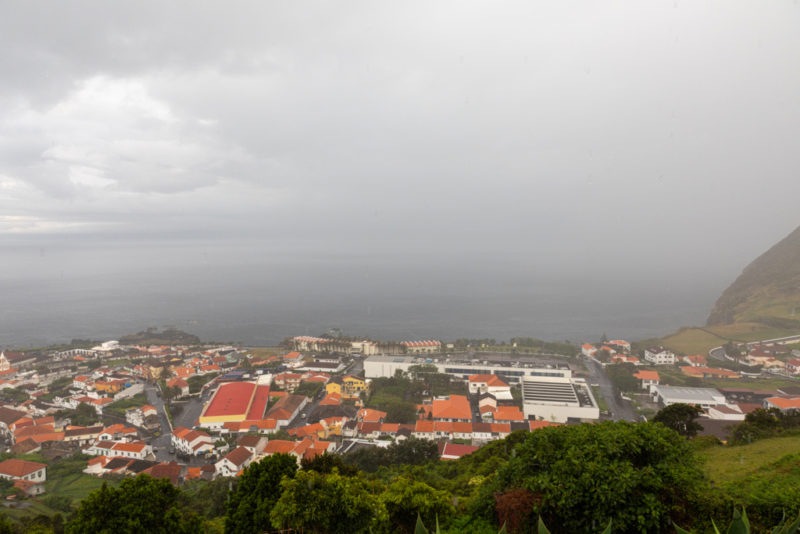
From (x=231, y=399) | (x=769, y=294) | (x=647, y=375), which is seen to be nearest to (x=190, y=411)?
(x=231, y=399)

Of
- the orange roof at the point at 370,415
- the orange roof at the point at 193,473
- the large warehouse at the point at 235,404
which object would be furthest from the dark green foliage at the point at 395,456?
the large warehouse at the point at 235,404

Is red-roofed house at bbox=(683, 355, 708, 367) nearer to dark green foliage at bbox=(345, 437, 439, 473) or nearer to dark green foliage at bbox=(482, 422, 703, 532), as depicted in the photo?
dark green foliage at bbox=(345, 437, 439, 473)

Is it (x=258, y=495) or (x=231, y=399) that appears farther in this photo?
(x=231, y=399)

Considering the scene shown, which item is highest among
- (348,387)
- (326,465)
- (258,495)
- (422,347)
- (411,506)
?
(411,506)

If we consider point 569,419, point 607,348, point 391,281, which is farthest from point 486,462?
point 391,281

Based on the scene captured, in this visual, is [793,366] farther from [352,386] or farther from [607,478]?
[607,478]

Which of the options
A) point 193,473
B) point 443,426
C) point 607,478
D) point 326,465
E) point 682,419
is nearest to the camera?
point 607,478
